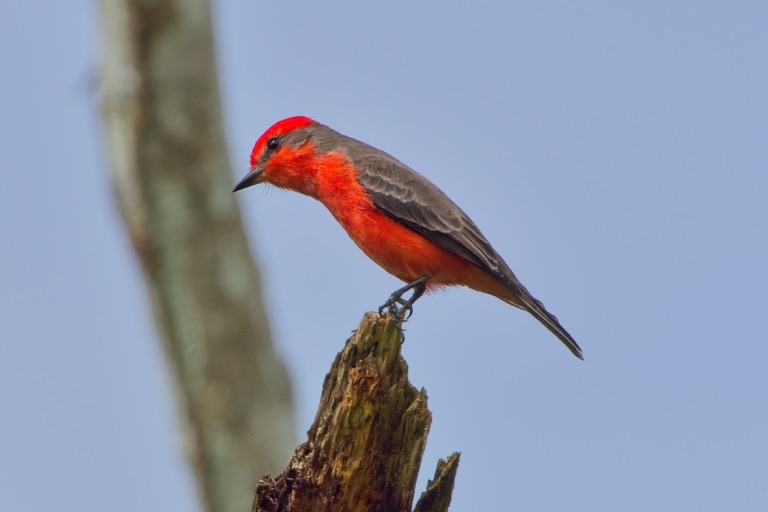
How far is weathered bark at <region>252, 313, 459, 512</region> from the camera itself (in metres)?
6.50

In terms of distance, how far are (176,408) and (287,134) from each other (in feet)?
10.1

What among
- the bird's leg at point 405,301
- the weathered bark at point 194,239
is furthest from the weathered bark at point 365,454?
the weathered bark at point 194,239

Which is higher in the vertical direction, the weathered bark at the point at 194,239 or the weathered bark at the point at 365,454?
the weathered bark at the point at 194,239

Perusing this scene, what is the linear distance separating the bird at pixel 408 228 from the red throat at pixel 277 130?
1.57 ft

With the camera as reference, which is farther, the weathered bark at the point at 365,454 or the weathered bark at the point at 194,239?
the weathered bark at the point at 194,239

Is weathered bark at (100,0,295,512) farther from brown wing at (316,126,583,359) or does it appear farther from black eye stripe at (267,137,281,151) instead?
brown wing at (316,126,583,359)

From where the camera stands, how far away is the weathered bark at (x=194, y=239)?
11242 mm

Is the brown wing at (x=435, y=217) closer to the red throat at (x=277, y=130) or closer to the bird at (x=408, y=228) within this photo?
the bird at (x=408, y=228)

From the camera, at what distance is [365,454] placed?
21.6ft

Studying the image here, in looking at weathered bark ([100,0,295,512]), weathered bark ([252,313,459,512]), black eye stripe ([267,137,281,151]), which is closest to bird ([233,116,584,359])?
black eye stripe ([267,137,281,151])

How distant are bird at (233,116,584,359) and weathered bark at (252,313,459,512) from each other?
2.02 m

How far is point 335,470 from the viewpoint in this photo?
21.4ft

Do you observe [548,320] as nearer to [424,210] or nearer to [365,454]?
[424,210]

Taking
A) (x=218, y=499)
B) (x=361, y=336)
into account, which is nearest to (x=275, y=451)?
(x=218, y=499)
